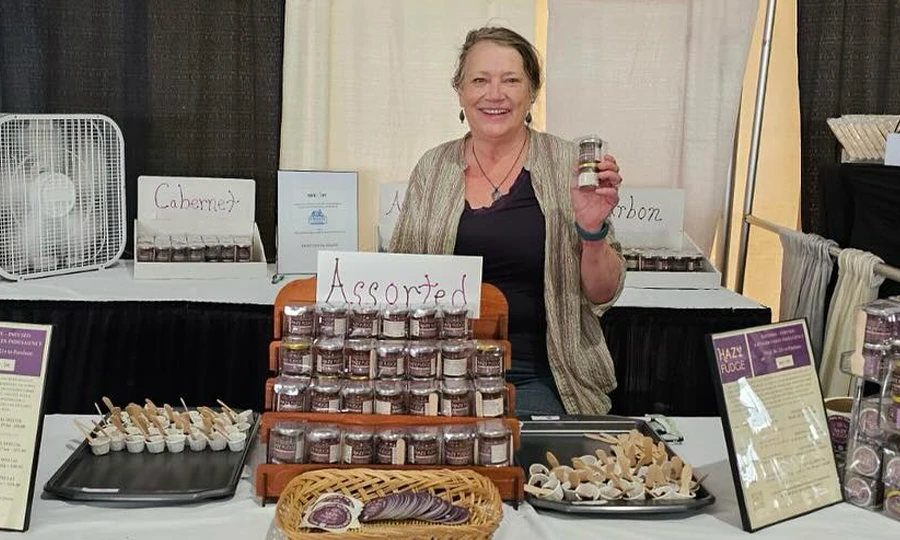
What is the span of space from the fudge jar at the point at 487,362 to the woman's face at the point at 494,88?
0.69m

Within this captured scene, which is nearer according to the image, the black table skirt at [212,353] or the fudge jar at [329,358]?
the fudge jar at [329,358]

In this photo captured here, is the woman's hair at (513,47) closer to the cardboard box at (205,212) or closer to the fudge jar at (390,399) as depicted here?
the fudge jar at (390,399)

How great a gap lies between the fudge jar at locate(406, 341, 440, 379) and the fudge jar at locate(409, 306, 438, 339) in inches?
1.4

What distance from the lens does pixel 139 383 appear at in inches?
105

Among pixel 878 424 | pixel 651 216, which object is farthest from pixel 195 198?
pixel 878 424

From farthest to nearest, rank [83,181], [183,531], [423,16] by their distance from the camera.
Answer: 1. [423,16]
2. [83,181]
3. [183,531]

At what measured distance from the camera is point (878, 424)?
1.24 meters

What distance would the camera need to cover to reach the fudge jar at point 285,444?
4.17 ft

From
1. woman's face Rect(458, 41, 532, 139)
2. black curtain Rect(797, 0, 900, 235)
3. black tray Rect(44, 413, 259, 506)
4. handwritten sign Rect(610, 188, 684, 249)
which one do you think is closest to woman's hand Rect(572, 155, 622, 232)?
woman's face Rect(458, 41, 532, 139)

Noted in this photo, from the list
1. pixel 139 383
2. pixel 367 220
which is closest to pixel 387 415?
pixel 139 383

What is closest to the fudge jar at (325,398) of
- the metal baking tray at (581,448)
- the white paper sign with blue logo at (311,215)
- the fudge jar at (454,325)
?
the fudge jar at (454,325)

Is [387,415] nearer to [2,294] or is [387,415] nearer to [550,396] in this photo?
[550,396]

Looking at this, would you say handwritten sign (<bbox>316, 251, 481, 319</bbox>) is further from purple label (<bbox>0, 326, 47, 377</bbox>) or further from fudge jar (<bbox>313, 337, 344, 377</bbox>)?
purple label (<bbox>0, 326, 47, 377</bbox>)

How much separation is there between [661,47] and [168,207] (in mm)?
1815
